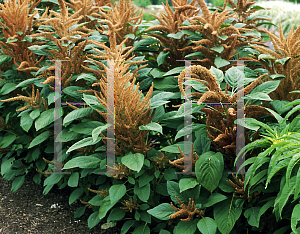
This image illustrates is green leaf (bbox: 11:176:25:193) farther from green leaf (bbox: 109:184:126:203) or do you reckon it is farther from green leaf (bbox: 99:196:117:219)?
green leaf (bbox: 109:184:126:203)

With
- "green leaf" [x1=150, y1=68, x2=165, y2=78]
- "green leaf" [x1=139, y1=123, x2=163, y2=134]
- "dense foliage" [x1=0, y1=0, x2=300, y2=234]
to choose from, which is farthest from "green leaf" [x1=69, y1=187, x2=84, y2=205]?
"green leaf" [x1=150, y1=68, x2=165, y2=78]

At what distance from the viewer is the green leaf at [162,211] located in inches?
59.9

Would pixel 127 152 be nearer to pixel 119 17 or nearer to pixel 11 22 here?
pixel 119 17

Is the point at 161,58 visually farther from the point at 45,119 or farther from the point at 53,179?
the point at 53,179

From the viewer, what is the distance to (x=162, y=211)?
60.7 inches

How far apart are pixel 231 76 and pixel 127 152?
710 millimetres

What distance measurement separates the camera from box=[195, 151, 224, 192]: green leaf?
1432 millimetres

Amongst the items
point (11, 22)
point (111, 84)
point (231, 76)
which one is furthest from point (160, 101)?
point (11, 22)

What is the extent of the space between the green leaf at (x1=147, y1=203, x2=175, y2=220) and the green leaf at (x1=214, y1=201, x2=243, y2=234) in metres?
0.24

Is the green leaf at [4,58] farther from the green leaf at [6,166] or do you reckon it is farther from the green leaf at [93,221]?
the green leaf at [93,221]

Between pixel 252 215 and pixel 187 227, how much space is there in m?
0.32

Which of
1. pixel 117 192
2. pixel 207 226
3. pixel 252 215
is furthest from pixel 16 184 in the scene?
pixel 252 215

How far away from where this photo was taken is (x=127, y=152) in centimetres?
168

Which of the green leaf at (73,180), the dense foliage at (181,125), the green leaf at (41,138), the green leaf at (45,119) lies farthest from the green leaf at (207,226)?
the green leaf at (41,138)
